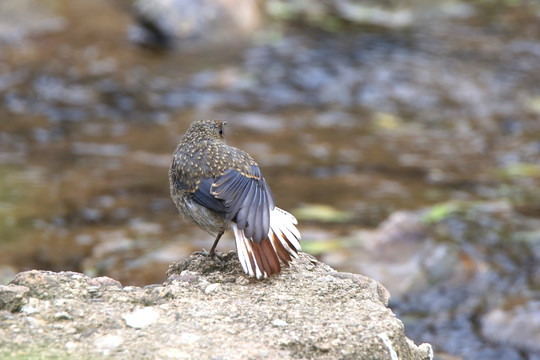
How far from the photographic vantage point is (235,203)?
13.0 ft

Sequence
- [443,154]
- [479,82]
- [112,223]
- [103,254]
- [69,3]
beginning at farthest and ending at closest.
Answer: [69,3]
[479,82]
[443,154]
[112,223]
[103,254]

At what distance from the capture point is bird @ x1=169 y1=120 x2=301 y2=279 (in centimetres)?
379

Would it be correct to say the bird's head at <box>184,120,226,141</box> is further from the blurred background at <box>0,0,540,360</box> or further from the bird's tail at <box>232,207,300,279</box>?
the blurred background at <box>0,0,540,360</box>

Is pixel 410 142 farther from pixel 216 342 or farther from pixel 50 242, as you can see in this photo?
pixel 216 342

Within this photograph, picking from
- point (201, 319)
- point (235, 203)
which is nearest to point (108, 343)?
point (201, 319)

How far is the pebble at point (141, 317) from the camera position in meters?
3.25

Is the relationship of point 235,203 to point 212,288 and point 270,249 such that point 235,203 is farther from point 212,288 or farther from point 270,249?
point 212,288

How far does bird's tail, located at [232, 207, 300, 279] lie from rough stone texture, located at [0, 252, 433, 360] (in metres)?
0.08

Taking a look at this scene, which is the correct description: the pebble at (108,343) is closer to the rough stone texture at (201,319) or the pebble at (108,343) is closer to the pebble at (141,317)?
the rough stone texture at (201,319)

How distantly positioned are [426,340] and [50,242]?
3923 millimetres

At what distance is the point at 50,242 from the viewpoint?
7895 millimetres

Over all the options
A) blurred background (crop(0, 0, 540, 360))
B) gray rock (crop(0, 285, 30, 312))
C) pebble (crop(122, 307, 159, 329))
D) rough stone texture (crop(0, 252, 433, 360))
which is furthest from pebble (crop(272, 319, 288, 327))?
blurred background (crop(0, 0, 540, 360))

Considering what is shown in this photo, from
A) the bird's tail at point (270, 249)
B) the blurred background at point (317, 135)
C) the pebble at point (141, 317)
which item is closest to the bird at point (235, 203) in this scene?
the bird's tail at point (270, 249)

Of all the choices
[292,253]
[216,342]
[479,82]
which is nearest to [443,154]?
[479,82]
